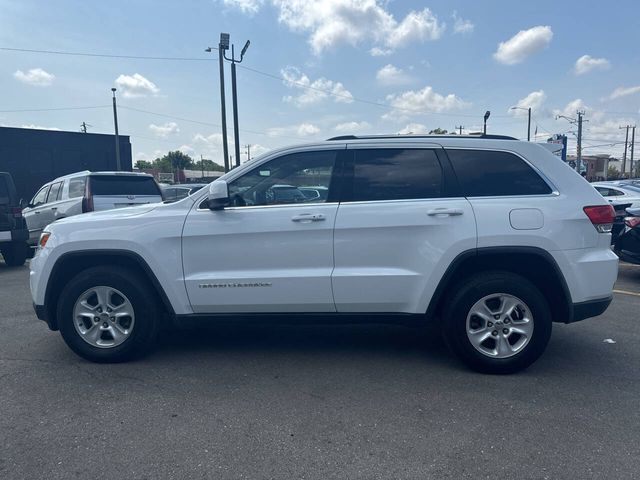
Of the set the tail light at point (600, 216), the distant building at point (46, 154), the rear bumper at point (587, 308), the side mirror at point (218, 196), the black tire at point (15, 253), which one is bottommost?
the black tire at point (15, 253)

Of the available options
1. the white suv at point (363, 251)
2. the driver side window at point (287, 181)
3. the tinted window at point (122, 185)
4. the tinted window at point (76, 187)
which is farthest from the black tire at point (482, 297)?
the tinted window at point (76, 187)

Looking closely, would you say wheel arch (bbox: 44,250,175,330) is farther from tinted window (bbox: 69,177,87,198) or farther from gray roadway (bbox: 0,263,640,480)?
tinted window (bbox: 69,177,87,198)

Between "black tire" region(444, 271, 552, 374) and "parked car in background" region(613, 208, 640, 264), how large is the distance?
446 cm

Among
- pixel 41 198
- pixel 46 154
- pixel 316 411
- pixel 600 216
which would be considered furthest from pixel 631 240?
pixel 46 154

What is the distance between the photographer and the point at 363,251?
3.85 meters

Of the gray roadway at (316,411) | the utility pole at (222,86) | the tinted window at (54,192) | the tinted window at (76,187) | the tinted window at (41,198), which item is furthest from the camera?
the utility pole at (222,86)

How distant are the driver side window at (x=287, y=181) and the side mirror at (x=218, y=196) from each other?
116 mm

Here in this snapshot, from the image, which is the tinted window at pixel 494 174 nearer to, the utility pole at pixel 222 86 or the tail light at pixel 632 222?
the tail light at pixel 632 222

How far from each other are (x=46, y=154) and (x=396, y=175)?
24.6m

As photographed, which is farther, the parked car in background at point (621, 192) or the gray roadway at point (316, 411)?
the parked car in background at point (621, 192)

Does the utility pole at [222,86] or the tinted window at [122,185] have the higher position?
the utility pole at [222,86]

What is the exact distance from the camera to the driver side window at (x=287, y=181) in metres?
4.02

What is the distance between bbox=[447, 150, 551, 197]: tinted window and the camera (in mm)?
3875

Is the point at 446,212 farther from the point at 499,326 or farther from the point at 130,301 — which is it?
the point at 130,301
